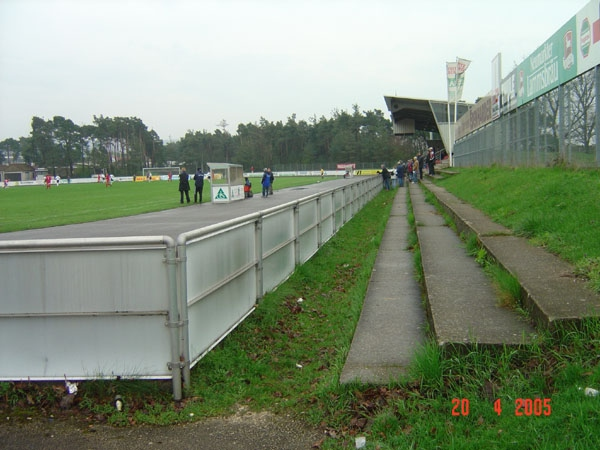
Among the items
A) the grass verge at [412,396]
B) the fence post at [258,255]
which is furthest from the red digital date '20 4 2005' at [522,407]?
the fence post at [258,255]

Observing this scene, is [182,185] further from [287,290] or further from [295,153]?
[295,153]

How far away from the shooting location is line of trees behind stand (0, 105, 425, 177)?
120m

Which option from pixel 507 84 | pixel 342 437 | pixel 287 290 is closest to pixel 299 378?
pixel 342 437

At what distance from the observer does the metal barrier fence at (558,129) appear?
12031mm

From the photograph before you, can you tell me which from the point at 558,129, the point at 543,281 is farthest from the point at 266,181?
the point at 543,281

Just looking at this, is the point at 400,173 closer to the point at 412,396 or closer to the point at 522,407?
the point at 412,396

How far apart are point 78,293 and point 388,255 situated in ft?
21.7

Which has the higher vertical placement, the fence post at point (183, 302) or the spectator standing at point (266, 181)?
the spectator standing at point (266, 181)

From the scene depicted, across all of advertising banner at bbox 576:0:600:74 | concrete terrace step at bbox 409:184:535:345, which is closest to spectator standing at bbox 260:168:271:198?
advertising banner at bbox 576:0:600:74

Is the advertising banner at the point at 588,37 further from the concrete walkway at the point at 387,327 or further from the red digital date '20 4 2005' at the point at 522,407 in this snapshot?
the red digital date '20 4 2005' at the point at 522,407

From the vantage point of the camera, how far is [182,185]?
101 feet

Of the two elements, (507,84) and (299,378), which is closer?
(299,378)

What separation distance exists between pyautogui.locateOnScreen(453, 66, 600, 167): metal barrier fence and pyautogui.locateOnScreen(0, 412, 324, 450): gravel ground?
32.2 feet

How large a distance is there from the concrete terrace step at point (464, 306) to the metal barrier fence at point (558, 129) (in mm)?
5592
